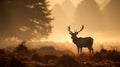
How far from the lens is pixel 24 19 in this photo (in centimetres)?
4244

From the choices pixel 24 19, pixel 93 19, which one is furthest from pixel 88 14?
pixel 24 19

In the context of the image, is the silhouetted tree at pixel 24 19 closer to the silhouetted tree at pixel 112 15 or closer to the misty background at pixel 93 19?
the misty background at pixel 93 19

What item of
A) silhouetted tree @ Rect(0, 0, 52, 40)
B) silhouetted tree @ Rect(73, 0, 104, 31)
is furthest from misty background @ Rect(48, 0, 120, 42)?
silhouetted tree @ Rect(0, 0, 52, 40)

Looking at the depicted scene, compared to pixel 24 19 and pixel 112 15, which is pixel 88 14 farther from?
pixel 24 19

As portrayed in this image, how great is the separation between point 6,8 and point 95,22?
55011mm

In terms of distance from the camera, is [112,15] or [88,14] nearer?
[88,14]

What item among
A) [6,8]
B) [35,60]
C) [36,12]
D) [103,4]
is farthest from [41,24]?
[103,4]

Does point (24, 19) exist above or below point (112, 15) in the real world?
below

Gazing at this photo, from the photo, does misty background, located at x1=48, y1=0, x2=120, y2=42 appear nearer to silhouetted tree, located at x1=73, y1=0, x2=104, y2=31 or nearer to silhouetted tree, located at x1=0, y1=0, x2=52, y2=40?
silhouetted tree, located at x1=73, y1=0, x2=104, y2=31

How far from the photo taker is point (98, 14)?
9575 centimetres

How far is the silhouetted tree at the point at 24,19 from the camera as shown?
41.2 meters

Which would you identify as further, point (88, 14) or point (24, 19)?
point (88, 14)

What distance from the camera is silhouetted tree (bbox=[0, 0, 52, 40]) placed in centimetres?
4125

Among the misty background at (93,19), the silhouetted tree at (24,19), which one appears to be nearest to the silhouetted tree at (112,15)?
the misty background at (93,19)
